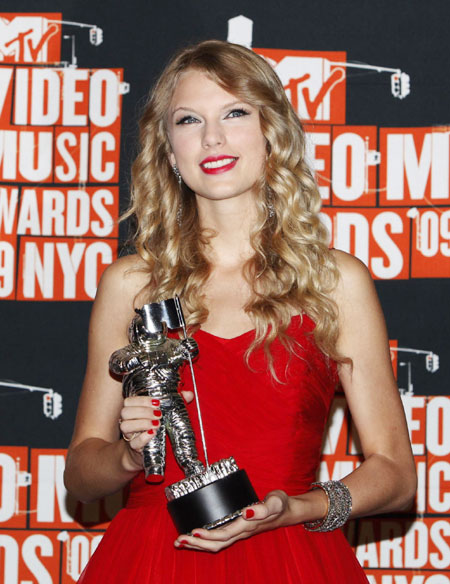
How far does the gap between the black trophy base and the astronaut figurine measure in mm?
71

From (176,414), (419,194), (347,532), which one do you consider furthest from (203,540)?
(419,194)

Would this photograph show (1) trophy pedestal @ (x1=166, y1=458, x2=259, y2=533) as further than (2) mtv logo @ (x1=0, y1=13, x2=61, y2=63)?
No

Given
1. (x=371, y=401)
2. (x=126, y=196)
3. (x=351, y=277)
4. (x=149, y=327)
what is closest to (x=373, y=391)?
(x=371, y=401)

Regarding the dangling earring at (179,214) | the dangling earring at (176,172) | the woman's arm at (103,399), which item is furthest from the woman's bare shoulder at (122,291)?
the dangling earring at (176,172)

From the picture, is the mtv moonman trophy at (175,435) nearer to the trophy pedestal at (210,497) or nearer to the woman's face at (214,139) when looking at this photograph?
the trophy pedestal at (210,497)

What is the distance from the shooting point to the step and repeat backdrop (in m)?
2.92

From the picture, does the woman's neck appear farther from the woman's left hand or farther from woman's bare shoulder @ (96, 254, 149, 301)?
the woman's left hand

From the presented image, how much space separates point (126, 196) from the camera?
9.89 feet

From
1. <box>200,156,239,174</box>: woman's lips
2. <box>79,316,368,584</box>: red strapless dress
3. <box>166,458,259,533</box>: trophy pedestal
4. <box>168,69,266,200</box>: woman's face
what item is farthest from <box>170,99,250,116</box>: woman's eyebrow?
<box>166,458,259,533</box>: trophy pedestal

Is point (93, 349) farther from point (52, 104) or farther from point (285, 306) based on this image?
point (52, 104)

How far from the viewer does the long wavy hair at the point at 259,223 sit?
2082mm

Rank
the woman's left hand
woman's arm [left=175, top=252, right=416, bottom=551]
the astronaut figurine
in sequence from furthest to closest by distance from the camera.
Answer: woman's arm [left=175, top=252, right=416, bottom=551]
the astronaut figurine
the woman's left hand

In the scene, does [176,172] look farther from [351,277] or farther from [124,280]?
[351,277]

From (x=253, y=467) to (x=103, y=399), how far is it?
487mm
